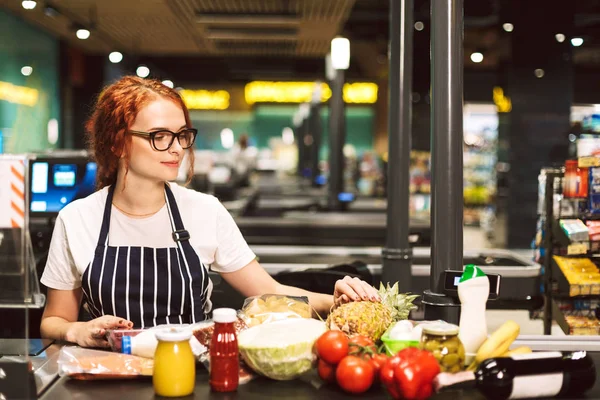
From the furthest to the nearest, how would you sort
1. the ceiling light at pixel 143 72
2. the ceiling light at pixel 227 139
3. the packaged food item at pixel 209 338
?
the ceiling light at pixel 227 139 → the ceiling light at pixel 143 72 → the packaged food item at pixel 209 338

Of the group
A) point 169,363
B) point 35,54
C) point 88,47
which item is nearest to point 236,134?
point 88,47

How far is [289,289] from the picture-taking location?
2.68 meters

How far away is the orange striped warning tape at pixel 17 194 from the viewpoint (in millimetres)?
1736

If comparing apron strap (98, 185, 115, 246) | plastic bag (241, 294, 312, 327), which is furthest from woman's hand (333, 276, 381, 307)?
apron strap (98, 185, 115, 246)

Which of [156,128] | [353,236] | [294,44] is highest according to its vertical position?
[294,44]

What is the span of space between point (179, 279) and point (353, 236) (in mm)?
6341

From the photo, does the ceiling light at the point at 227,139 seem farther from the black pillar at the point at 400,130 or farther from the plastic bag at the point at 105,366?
the plastic bag at the point at 105,366

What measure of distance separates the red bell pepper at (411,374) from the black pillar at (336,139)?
374 inches

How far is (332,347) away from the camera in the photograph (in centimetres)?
178

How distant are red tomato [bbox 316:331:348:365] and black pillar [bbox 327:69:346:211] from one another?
9.41m

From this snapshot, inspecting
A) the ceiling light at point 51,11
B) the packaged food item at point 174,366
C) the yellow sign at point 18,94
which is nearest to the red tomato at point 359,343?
the packaged food item at point 174,366

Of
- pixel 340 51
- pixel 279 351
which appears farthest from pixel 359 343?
pixel 340 51

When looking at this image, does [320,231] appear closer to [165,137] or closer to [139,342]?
[165,137]

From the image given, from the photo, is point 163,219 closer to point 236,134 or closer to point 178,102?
point 178,102
